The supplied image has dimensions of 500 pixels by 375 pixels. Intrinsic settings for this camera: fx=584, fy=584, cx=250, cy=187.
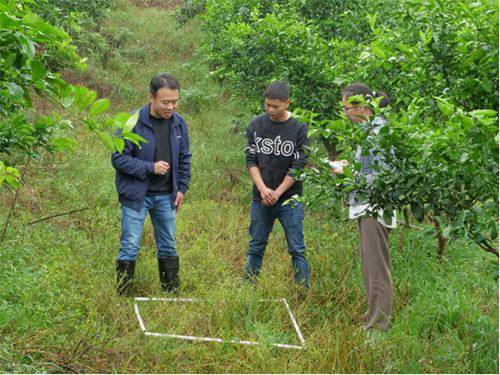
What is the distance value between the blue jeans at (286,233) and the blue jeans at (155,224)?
2.40ft

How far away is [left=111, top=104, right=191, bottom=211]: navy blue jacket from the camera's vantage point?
477cm

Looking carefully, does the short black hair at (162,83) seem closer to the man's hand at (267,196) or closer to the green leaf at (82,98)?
the man's hand at (267,196)

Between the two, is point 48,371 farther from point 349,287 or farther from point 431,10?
point 431,10

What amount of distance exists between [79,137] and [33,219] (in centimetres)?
422

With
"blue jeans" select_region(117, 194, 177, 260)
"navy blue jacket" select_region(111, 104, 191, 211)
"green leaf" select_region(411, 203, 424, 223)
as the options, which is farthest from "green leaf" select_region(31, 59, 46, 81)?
"blue jeans" select_region(117, 194, 177, 260)

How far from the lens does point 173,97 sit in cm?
483

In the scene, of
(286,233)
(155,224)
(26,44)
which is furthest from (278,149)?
(26,44)

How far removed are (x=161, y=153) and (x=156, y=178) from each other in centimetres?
22

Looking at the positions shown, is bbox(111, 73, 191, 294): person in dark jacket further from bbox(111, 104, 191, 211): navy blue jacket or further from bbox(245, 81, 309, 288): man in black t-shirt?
bbox(245, 81, 309, 288): man in black t-shirt

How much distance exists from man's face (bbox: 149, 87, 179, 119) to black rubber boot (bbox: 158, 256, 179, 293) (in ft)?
4.20

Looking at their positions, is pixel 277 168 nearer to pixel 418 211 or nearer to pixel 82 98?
pixel 418 211

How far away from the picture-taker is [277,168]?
5.15 m

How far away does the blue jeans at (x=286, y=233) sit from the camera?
5094 mm

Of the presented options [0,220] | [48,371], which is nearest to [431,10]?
[48,371]
